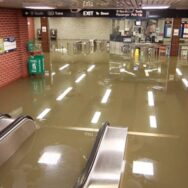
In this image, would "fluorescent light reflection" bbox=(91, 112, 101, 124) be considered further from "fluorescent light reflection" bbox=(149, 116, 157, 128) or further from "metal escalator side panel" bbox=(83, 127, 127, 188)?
"fluorescent light reflection" bbox=(149, 116, 157, 128)

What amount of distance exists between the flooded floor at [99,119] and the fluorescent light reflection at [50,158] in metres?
0.09

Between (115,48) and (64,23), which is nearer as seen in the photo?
(115,48)

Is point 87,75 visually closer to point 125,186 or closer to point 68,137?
point 68,137

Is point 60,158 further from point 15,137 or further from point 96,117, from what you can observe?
point 96,117

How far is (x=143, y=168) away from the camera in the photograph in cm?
475

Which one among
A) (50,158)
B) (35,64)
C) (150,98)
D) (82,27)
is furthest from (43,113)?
(82,27)

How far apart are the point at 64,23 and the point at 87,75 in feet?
53.2

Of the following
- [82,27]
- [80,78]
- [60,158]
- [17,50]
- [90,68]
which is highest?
[82,27]

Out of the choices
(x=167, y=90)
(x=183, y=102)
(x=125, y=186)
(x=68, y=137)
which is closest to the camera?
(x=125, y=186)

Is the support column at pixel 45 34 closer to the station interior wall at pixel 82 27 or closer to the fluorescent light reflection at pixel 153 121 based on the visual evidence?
the station interior wall at pixel 82 27

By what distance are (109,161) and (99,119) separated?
2578 millimetres

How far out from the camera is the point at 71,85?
1046 centimetres

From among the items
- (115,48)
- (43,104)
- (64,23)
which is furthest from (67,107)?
(64,23)

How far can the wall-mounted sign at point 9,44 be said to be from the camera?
10.3 meters
